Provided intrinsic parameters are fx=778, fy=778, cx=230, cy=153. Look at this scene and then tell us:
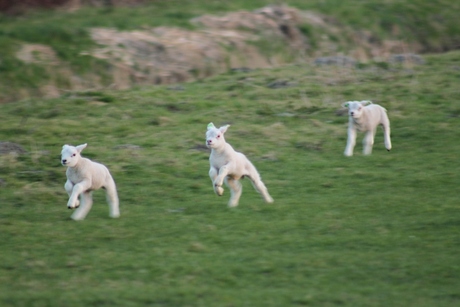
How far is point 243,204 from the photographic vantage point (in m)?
12.1

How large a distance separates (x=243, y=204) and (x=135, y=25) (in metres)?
15.9

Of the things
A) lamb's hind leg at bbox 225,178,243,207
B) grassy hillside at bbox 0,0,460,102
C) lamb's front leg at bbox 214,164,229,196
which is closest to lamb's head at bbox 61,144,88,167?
lamb's front leg at bbox 214,164,229,196

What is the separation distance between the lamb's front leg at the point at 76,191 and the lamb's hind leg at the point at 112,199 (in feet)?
1.50

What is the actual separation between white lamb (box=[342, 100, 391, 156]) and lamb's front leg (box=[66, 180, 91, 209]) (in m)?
5.86

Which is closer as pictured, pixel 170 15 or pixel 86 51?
pixel 86 51

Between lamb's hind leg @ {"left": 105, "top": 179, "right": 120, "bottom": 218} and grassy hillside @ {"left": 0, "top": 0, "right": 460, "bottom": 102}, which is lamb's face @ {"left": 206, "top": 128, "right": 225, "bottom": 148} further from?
grassy hillside @ {"left": 0, "top": 0, "right": 460, "bottom": 102}

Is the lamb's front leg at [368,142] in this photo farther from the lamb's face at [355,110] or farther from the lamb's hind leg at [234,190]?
the lamb's hind leg at [234,190]

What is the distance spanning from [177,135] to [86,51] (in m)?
8.22

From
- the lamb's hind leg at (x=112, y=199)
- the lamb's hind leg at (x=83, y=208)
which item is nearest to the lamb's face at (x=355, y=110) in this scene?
the lamb's hind leg at (x=112, y=199)

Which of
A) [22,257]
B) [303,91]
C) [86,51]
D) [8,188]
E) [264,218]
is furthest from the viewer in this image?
[86,51]

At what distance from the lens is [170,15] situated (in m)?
28.2

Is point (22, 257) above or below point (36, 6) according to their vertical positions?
below

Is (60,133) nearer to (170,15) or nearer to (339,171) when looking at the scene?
(339,171)

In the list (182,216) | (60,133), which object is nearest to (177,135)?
(60,133)
